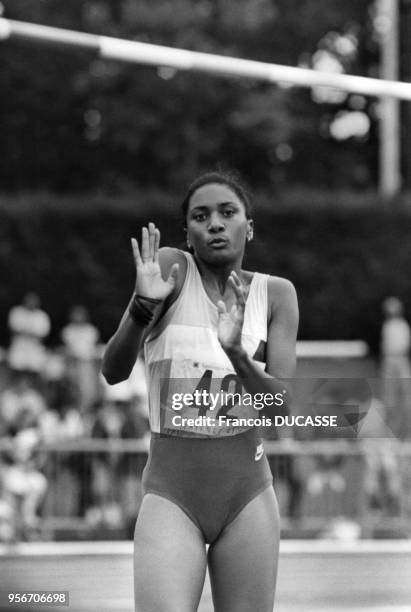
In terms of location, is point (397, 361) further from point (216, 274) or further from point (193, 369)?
point (193, 369)

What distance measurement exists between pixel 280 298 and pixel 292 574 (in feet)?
22.2

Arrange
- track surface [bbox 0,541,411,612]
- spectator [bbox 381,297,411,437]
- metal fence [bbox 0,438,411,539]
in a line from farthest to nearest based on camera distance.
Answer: metal fence [bbox 0,438,411,539] < spectator [bbox 381,297,411,437] < track surface [bbox 0,541,411,612]

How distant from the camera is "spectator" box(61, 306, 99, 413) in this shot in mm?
13844

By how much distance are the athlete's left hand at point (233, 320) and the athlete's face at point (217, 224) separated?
0.17 meters

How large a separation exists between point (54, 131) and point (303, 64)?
20.0 feet

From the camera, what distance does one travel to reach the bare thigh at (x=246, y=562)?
470 centimetres

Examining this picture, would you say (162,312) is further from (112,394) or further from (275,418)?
(112,394)

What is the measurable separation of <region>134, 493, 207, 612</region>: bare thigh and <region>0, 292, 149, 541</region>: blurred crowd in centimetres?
754

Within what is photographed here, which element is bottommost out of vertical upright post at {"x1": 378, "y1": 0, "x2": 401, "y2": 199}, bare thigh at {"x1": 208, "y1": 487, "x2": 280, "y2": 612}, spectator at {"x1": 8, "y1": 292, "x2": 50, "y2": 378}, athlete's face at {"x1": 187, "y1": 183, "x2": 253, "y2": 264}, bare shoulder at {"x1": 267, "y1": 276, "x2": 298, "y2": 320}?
bare thigh at {"x1": 208, "y1": 487, "x2": 280, "y2": 612}

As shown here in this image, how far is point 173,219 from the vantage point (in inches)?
830

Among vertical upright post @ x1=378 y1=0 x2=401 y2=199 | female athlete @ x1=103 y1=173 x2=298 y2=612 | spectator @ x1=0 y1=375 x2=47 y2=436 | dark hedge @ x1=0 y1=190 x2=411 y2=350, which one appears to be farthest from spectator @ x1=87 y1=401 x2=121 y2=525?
vertical upright post @ x1=378 y1=0 x2=401 y2=199

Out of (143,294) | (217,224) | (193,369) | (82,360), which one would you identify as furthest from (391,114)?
(143,294)

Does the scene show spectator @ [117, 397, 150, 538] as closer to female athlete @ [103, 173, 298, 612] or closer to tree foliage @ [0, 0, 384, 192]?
female athlete @ [103, 173, 298, 612]

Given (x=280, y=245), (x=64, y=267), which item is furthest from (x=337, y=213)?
(x=64, y=267)
